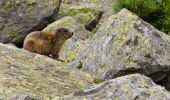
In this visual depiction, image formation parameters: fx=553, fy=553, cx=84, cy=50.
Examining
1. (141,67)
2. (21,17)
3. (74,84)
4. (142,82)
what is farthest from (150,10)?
(142,82)

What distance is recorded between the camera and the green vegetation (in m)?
15.8

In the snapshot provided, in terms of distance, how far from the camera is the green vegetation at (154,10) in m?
15.8

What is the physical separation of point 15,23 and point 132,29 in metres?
6.66

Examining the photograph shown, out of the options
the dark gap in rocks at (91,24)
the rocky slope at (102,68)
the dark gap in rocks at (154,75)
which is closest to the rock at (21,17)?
the dark gap in rocks at (91,24)

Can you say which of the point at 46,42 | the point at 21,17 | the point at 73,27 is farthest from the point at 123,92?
the point at 21,17

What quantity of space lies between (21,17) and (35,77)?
7660mm

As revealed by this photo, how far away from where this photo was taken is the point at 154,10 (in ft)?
52.5

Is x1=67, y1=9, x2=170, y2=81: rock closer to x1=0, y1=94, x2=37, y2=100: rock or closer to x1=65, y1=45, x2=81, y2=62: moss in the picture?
x1=65, y1=45, x2=81, y2=62: moss

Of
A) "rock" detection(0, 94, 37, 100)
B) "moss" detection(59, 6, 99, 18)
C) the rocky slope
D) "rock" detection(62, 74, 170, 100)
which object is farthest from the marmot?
"moss" detection(59, 6, 99, 18)

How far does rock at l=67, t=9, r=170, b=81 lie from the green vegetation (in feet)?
13.9

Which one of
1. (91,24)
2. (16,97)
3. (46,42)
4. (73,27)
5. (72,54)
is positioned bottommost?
(91,24)

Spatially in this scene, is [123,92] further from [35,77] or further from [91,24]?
[91,24]

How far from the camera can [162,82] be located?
11.4 m

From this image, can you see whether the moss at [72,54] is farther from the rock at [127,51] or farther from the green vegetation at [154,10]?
the green vegetation at [154,10]
